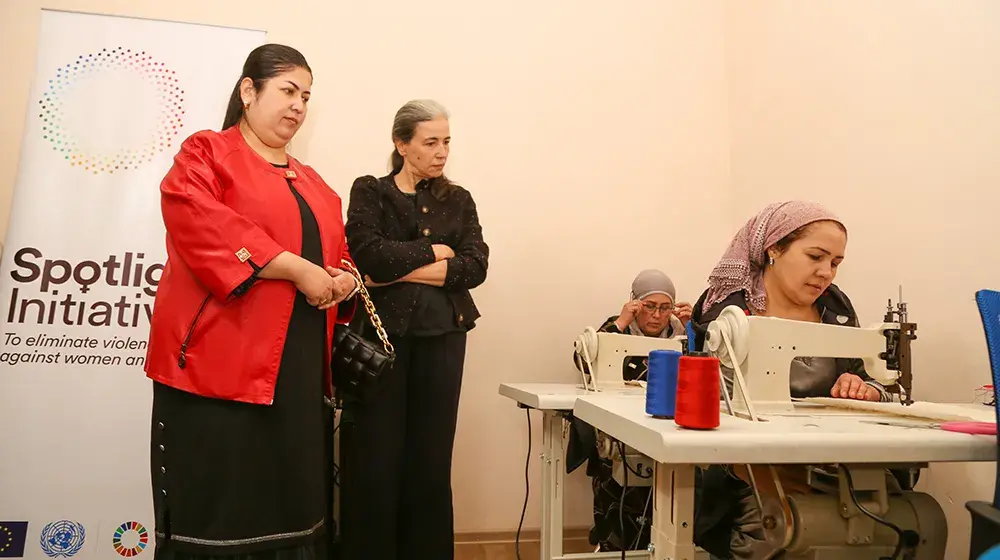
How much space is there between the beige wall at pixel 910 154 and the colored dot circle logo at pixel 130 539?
2486 millimetres

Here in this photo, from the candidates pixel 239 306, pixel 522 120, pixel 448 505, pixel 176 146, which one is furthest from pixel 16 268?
pixel 522 120

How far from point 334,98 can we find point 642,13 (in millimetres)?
1614

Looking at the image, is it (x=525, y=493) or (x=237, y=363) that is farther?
(x=525, y=493)

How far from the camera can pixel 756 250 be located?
1.77 metres

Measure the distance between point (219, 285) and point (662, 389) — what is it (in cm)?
93

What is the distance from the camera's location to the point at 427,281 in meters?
2.05

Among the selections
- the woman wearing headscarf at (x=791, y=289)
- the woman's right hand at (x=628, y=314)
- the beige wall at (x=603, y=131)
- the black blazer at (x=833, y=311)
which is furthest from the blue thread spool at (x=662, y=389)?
the woman's right hand at (x=628, y=314)

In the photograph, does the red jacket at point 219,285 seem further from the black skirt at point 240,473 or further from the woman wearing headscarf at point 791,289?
the woman wearing headscarf at point 791,289

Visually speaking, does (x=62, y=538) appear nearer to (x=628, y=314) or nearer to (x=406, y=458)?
(x=406, y=458)

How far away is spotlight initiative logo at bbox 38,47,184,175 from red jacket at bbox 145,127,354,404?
1094 mm

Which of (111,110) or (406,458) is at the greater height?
(111,110)

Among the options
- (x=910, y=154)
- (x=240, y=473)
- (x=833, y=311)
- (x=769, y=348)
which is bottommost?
(x=240, y=473)

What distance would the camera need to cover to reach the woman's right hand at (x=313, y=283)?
1.46 m

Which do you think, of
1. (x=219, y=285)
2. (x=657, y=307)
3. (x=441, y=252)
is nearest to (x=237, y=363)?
(x=219, y=285)
